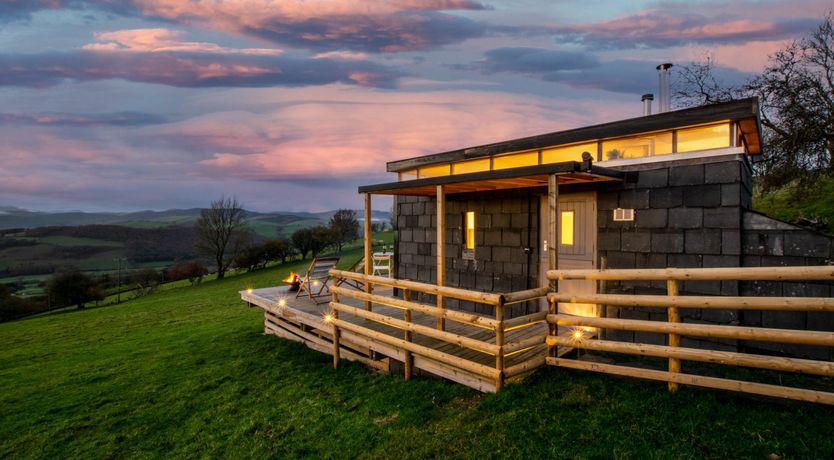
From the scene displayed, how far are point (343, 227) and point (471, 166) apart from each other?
1431 inches

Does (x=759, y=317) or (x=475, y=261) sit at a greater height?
(x=475, y=261)

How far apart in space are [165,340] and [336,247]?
3071cm

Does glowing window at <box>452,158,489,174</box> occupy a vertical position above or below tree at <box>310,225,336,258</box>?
above

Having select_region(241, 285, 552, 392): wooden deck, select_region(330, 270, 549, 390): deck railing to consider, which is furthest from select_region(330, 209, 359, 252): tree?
select_region(330, 270, 549, 390): deck railing

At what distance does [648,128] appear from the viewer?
5.64 meters

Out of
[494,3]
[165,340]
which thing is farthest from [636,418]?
[494,3]

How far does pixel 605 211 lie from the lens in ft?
20.3

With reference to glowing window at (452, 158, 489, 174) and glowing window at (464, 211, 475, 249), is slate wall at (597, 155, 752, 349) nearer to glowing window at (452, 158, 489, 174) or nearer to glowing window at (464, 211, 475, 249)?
glowing window at (452, 158, 489, 174)

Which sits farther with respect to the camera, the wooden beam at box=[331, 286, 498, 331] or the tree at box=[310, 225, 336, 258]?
the tree at box=[310, 225, 336, 258]

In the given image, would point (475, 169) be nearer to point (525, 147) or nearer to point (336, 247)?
point (525, 147)

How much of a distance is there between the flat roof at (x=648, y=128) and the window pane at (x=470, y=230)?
1275mm

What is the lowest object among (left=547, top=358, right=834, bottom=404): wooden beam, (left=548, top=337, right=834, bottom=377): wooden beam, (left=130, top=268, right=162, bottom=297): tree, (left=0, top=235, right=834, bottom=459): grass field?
(left=130, top=268, right=162, bottom=297): tree

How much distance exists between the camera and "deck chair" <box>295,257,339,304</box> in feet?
29.7

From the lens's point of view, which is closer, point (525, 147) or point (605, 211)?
point (605, 211)
